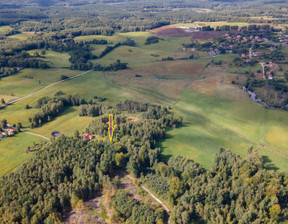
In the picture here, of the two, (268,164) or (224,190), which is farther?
(268,164)

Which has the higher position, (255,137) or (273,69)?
(273,69)

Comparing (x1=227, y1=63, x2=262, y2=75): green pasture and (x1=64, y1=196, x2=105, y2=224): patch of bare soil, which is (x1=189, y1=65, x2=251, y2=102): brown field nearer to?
(x1=227, y1=63, x2=262, y2=75): green pasture

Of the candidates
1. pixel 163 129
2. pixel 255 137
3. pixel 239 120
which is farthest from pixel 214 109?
pixel 163 129

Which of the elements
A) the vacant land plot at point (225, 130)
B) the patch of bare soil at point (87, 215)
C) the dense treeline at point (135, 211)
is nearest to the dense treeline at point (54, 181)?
the patch of bare soil at point (87, 215)

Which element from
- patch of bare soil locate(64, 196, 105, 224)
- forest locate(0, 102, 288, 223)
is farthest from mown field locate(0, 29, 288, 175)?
patch of bare soil locate(64, 196, 105, 224)

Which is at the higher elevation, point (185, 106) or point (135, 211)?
point (185, 106)

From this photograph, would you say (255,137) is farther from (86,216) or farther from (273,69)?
(273,69)

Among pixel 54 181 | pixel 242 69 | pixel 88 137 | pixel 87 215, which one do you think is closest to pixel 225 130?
pixel 88 137

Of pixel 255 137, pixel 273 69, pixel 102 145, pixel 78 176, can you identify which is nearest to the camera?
pixel 78 176

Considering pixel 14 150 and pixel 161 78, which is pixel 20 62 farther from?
pixel 14 150
